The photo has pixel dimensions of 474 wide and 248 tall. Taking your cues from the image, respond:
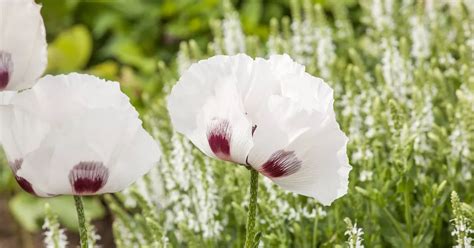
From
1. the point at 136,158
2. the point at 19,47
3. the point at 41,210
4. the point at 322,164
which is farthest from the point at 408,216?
the point at 41,210

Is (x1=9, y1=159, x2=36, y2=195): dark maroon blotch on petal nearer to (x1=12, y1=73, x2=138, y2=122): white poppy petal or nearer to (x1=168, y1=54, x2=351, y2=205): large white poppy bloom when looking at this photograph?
(x1=12, y1=73, x2=138, y2=122): white poppy petal

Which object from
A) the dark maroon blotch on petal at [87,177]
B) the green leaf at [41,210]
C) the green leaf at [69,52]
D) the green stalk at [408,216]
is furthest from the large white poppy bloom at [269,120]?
the green leaf at [69,52]

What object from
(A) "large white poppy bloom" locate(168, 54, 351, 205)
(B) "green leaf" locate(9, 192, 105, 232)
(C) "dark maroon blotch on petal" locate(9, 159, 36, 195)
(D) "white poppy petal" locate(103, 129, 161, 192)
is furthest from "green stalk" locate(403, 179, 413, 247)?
(B) "green leaf" locate(9, 192, 105, 232)

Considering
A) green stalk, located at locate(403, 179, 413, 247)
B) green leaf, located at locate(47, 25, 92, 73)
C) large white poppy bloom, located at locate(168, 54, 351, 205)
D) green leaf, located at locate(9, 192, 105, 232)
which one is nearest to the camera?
large white poppy bloom, located at locate(168, 54, 351, 205)

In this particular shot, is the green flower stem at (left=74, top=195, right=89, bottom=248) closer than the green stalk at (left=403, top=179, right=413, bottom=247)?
Yes

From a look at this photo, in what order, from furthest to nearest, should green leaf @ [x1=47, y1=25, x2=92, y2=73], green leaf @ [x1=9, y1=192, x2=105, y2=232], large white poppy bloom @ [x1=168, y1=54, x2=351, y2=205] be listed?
green leaf @ [x1=47, y1=25, x2=92, y2=73] → green leaf @ [x1=9, y1=192, x2=105, y2=232] → large white poppy bloom @ [x1=168, y1=54, x2=351, y2=205]

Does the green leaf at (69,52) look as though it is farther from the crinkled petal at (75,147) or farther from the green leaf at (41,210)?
the crinkled petal at (75,147)

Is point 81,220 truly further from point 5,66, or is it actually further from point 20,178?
point 5,66
